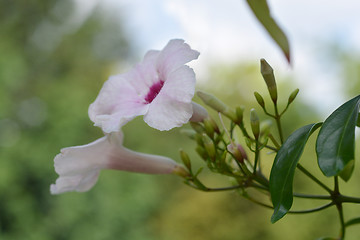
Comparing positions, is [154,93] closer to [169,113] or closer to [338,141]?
[169,113]

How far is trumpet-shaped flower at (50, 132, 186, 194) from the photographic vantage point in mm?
568

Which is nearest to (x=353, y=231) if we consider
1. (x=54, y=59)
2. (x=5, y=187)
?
(x=5, y=187)

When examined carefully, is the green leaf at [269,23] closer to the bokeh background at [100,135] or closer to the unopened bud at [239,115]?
the unopened bud at [239,115]

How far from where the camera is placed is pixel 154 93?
577mm

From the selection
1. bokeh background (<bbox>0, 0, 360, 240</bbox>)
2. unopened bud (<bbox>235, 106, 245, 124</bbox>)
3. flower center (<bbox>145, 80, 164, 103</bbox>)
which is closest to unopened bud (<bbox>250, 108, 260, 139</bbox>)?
unopened bud (<bbox>235, 106, 245, 124</bbox>)

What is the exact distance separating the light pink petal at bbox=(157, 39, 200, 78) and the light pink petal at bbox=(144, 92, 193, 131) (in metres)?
0.05

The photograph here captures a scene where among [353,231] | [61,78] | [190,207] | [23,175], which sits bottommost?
[353,231]

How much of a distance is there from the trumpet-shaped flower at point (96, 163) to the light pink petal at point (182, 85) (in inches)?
5.5

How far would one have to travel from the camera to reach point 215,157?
0.57 m

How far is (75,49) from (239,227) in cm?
551

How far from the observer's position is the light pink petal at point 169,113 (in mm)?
459

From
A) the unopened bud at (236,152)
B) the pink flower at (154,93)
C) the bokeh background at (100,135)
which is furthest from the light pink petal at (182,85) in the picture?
the bokeh background at (100,135)

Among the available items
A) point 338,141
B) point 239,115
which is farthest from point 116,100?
point 338,141

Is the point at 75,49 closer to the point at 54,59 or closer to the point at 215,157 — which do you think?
the point at 54,59
